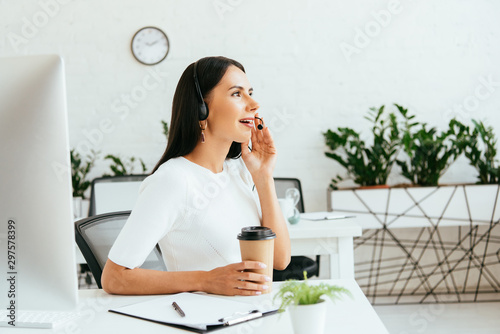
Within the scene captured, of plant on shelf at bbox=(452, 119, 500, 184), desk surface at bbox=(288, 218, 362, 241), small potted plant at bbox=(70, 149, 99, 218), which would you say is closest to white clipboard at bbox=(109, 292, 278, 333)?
desk surface at bbox=(288, 218, 362, 241)

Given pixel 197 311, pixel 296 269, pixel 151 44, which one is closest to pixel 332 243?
pixel 296 269

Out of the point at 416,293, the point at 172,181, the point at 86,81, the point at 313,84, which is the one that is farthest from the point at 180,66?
the point at 172,181

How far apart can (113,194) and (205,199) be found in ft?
5.50

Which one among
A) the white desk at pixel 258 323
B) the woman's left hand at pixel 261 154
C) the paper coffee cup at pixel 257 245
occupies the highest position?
the woman's left hand at pixel 261 154

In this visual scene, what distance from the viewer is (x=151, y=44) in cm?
378

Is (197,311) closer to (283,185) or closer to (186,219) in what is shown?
(186,219)

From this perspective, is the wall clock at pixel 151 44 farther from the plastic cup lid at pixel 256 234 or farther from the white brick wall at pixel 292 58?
the plastic cup lid at pixel 256 234

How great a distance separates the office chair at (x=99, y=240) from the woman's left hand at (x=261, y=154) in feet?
1.30

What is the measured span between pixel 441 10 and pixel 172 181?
3148 millimetres

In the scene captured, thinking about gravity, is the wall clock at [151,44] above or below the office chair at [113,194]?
above

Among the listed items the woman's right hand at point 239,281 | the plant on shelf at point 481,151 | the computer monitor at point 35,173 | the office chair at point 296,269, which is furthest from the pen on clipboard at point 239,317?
the plant on shelf at point 481,151

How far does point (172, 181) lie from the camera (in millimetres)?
1240

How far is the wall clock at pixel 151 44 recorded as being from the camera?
3771 millimetres

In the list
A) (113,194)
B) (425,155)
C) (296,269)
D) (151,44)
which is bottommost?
(296,269)
